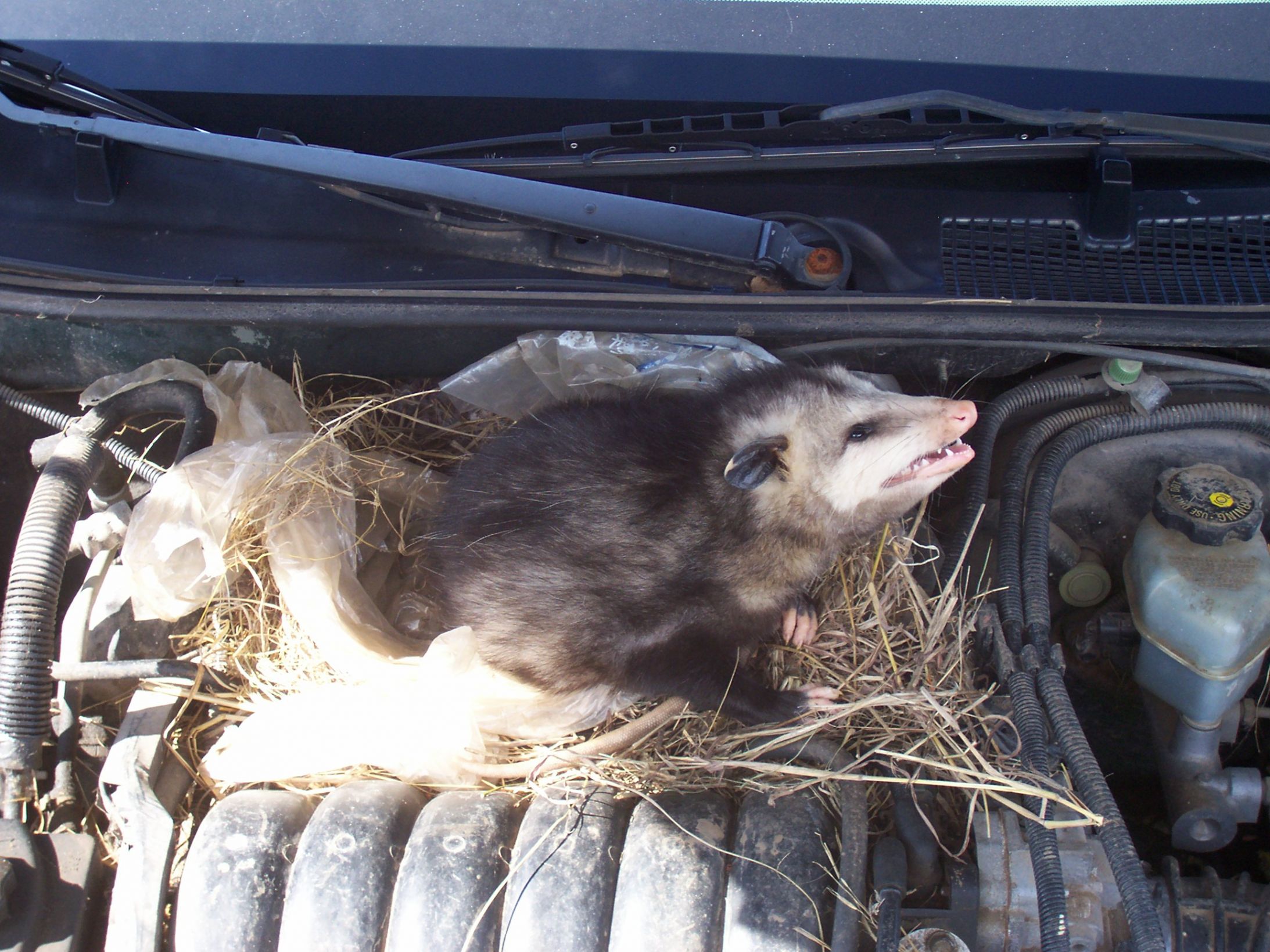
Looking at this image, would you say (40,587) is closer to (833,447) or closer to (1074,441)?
(833,447)

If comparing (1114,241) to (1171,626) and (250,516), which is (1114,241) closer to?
(1171,626)

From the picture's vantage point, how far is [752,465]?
6.44ft

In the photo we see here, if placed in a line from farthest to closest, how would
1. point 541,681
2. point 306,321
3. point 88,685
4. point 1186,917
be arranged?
1. point 541,681
2. point 88,685
3. point 306,321
4. point 1186,917

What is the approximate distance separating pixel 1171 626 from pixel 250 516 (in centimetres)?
186

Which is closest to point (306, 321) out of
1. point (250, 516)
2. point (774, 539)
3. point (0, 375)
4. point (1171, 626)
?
point (250, 516)

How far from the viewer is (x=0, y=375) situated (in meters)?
2.09

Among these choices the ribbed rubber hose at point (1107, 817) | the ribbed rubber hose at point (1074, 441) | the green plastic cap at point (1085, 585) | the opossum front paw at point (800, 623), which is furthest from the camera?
the opossum front paw at point (800, 623)

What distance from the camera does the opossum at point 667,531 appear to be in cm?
210

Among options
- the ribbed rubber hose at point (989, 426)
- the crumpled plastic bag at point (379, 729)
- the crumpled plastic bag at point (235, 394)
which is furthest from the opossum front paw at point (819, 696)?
the crumpled plastic bag at point (235, 394)

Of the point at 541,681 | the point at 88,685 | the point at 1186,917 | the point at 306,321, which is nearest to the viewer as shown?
the point at 1186,917

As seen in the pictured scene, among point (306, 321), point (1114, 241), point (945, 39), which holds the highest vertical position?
point (945, 39)

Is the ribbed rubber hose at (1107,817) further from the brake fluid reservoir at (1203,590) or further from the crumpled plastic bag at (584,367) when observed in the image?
the crumpled plastic bag at (584,367)

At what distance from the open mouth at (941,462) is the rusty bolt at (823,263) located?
402 millimetres

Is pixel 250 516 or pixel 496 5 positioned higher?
pixel 496 5
